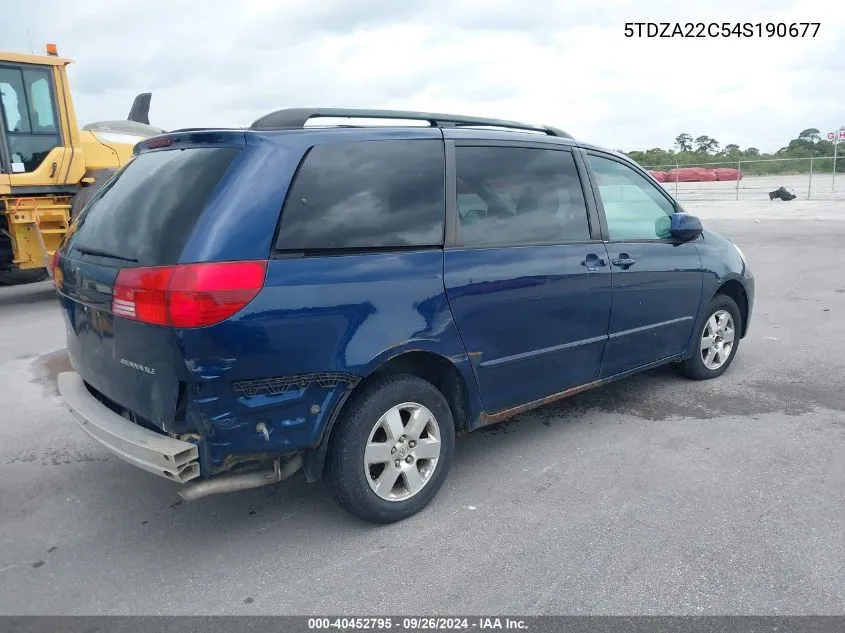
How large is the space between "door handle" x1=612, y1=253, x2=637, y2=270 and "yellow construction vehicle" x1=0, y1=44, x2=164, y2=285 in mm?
6727

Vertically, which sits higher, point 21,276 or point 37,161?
point 37,161

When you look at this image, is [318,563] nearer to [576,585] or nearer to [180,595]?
[180,595]

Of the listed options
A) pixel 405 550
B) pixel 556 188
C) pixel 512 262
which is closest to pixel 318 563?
pixel 405 550

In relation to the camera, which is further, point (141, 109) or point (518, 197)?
point (141, 109)

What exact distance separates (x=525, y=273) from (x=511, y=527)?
4.22 feet

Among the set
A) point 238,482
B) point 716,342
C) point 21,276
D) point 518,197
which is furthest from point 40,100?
point 716,342

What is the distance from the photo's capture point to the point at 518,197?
3.87 metres

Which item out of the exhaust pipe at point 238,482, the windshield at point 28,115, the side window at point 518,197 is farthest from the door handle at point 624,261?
the windshield at point 28,115

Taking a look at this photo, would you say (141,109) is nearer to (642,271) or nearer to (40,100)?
(40,100)

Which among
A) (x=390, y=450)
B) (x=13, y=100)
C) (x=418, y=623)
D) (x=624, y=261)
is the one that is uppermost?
(x=13, y=100)

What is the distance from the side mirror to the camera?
15.6ft

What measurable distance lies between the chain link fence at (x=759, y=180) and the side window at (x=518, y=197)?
2882 cm

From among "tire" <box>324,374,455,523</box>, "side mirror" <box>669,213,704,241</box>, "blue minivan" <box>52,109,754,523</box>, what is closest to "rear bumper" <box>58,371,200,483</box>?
"blue minivan" <box>52,109,754,523</box>

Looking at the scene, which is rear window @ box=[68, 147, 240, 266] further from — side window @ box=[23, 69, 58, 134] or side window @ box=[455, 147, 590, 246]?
side window @ box=[23, 69, 58, 134]
